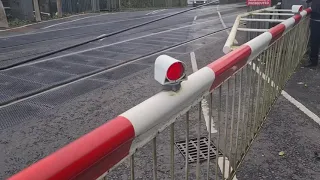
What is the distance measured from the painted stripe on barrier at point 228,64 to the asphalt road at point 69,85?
2825 mm

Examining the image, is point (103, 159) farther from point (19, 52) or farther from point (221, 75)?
point (19, 52)

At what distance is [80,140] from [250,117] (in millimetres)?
2748

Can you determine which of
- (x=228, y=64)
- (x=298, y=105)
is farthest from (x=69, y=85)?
(x=228, y=64)

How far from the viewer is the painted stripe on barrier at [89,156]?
39.8 inches

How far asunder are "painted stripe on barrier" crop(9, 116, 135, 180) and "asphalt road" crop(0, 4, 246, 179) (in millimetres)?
3023

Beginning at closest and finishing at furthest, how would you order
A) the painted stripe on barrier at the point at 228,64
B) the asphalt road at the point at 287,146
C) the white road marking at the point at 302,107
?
1. the painted stripe on barrier at the point at 228,64
2. the asphalt road at the point at 287,146
3. the white road marking at the point at 302,107

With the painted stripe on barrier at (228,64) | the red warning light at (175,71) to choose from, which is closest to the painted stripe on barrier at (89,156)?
the red warning light at (175,71)

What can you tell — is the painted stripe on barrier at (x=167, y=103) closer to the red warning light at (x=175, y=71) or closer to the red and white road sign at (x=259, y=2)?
the red warning light at (x=175, y=71)

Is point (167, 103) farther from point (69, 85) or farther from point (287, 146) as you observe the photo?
point (69, 85)

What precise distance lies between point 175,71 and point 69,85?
19.7ft

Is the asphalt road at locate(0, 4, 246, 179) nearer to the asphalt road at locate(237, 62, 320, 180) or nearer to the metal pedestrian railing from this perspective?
the metal pedestrian railing

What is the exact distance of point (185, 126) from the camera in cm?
225

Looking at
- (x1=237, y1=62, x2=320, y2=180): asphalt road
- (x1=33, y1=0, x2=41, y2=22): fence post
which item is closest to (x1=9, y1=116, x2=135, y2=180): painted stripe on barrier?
(x1=237, y1=62, x2=320, y2=180): asphalt road

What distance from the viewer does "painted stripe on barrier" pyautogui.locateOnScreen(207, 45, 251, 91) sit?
226 centimetres
